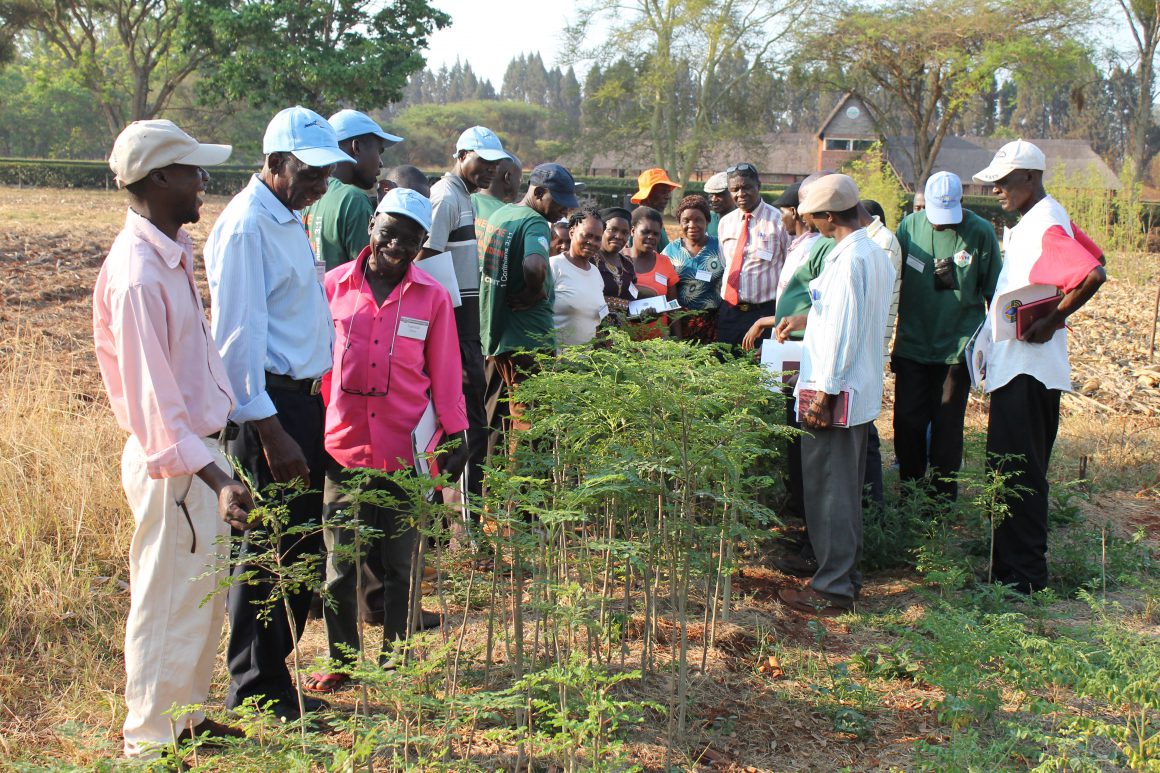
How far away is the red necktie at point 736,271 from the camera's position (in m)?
6.52

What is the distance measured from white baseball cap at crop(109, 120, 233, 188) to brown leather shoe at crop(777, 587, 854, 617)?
3.43m

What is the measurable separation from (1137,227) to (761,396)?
19.0 metres

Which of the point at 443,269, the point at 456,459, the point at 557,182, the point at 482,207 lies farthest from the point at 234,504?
the point at 482,207

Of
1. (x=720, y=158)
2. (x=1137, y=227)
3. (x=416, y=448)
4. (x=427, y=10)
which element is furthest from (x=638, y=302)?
(x=720, y=158)

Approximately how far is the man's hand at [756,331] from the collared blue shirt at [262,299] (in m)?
3.09

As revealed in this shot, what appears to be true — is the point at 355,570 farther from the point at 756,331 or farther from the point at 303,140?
the point at 756,331

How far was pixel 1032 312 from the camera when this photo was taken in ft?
16.1

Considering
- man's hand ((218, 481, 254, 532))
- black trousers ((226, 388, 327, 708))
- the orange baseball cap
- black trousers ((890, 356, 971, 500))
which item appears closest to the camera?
man's hand ((218, 481, 254, 532))

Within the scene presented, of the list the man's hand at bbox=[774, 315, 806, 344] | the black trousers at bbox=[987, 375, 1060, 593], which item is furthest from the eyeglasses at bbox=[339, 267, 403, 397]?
the black trousers at bbox=[987, 375, 1060, 593]

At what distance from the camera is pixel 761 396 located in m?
3.94

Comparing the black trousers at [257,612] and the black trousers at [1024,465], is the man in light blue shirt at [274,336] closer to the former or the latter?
the black trousers at [257,612]

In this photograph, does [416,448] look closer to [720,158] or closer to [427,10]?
[427,10]

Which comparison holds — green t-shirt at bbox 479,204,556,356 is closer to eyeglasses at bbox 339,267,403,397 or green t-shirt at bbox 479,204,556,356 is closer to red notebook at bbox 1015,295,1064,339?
eyeglasses at bbox 339,267,403,397

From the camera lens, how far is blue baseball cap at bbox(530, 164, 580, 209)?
17.3 ft
